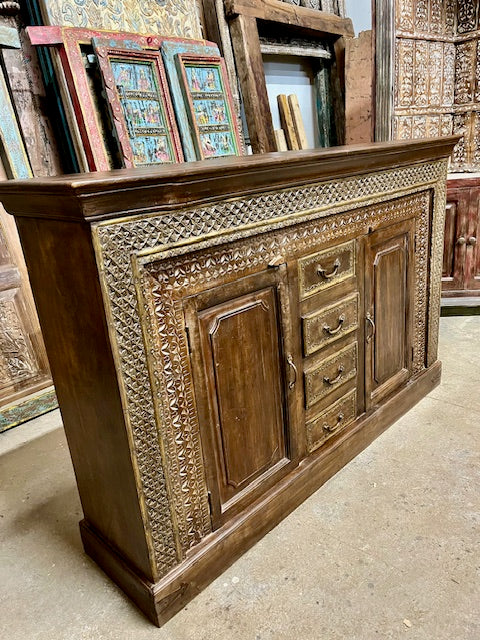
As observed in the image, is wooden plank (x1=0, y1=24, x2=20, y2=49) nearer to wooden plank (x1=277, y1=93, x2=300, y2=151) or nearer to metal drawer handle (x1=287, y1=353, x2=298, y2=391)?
wooden plank (x1=277, y1=93, x2=300, y2=151)

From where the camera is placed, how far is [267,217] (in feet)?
4.29

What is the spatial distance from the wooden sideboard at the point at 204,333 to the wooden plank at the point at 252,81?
4.22 feet

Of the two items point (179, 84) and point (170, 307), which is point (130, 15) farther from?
point (170, 307)

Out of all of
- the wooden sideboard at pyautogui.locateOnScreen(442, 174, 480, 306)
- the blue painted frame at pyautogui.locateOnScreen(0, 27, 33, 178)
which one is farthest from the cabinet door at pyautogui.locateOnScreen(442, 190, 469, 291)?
the blue painted frame at pyautogui.locateOnScreen(0, 27, 33, 178)

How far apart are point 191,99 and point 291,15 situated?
105cm

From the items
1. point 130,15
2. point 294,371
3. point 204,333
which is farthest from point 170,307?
point 130,15

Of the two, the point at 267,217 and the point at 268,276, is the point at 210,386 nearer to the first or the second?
the point at 268,276

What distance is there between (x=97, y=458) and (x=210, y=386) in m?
0.36

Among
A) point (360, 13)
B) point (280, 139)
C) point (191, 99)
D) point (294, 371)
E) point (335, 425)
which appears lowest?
point (335, 425)

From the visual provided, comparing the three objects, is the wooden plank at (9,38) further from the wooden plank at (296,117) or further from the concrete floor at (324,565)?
the concrete floor at (324,565)

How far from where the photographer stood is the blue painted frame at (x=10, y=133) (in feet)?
6.90

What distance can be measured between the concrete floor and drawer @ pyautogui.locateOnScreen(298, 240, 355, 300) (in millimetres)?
734

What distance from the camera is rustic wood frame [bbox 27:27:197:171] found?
2.07 metres

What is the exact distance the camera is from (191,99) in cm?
250
